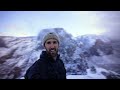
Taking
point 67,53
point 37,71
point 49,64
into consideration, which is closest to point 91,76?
point 67,53

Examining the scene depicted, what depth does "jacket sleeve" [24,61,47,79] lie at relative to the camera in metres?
3.60

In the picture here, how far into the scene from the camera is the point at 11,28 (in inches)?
147

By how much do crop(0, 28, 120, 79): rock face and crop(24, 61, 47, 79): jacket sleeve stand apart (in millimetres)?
64

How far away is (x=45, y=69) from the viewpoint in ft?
11.8

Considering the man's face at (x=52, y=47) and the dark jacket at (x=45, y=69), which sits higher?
the man's face at (x=52, y=47)

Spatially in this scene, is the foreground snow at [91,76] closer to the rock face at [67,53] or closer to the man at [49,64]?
the rock face at [67,53]

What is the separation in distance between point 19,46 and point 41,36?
1.16ft

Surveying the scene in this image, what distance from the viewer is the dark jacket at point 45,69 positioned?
360 centimetres

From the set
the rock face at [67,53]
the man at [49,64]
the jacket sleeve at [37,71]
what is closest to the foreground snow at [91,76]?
the rock face at [67,53]

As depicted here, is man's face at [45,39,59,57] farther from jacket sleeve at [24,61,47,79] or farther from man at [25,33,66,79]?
jacket sleeve at [24,61,47,79]

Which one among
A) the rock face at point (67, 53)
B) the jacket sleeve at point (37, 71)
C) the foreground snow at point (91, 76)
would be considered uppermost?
the rock face at point (67, 53)

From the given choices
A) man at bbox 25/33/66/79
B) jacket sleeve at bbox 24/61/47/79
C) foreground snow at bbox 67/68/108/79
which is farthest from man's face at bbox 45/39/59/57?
foreground snow at bbox 67/68/108/79
